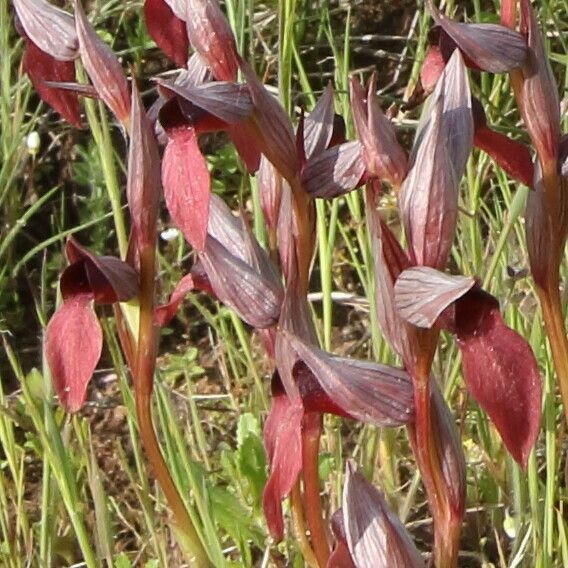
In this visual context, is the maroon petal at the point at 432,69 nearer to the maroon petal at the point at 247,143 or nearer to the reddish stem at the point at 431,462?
the maroon petal at the point at 247,143

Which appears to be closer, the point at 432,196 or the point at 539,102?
the point at 432,196

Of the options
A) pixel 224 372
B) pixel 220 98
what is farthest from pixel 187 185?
pixel 224 372

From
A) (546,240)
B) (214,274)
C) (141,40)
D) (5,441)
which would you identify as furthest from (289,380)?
(141,40)

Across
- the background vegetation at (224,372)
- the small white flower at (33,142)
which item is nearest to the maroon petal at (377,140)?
the background vegetation at (224,372)

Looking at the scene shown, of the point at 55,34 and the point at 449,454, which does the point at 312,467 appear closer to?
the point at 449,454

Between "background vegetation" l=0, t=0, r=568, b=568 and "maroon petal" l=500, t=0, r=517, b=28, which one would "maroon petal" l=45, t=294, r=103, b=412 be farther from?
"maroon petal" l=500, t=0, r=517, b=28

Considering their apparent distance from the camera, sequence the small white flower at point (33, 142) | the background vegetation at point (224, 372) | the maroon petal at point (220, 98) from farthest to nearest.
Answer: the small white flower at point (33, 142) → the background vegetation at point (224, 372) → the maroon petal at point (220, 98)

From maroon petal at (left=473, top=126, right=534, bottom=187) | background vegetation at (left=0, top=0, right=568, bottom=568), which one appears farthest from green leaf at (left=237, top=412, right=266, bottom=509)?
maroon petal at (left=473, top=126, right=534, bottom=187)
